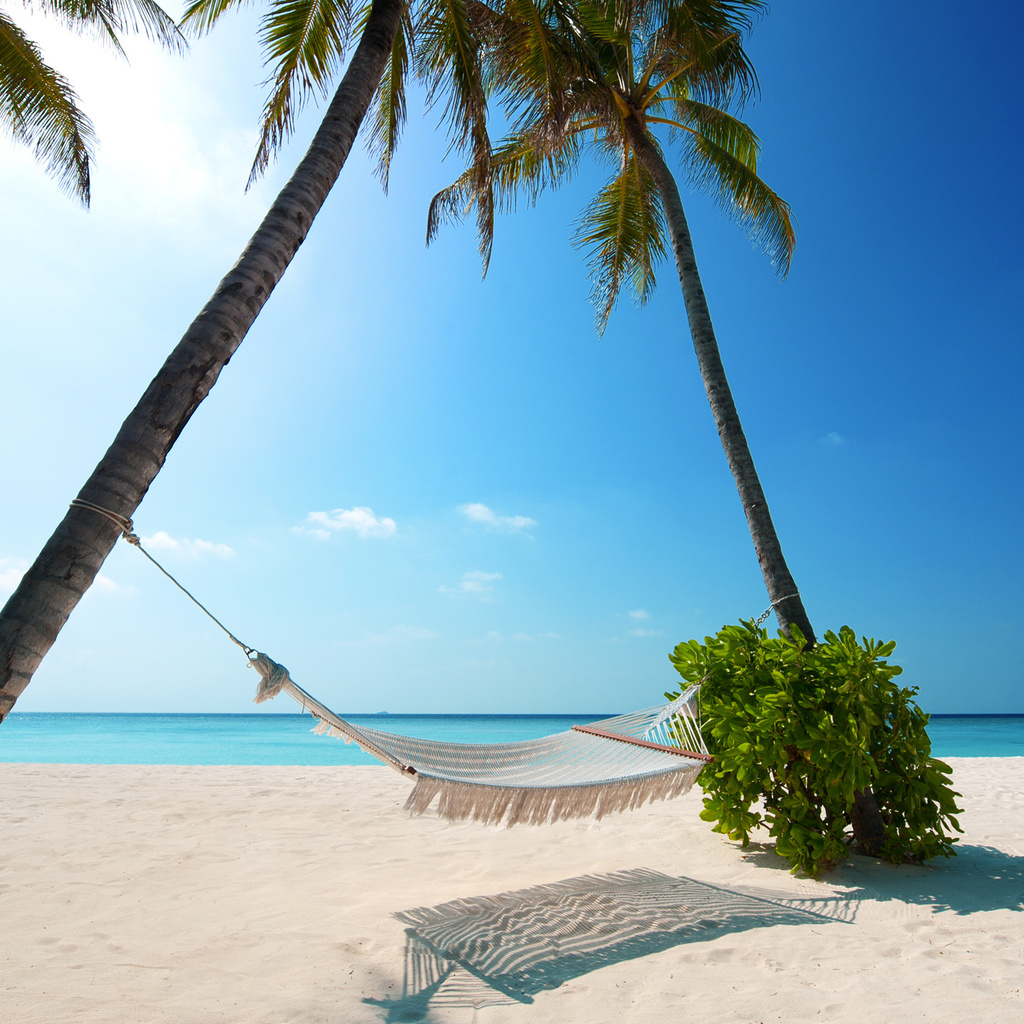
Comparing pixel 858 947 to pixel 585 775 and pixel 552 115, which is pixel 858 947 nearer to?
pixel 585 775

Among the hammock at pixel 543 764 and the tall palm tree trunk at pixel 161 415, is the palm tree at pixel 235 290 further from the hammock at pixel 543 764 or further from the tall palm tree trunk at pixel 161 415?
the hammock at pixel 543 764

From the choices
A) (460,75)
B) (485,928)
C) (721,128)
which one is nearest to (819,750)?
(485,928)

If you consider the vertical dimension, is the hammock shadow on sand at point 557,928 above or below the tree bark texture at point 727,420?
below

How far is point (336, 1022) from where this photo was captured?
1.43 metres

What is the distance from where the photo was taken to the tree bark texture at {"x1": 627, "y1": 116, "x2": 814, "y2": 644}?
3.01 m

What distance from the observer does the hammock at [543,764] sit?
6.68 feet

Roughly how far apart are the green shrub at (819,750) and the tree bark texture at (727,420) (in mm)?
361

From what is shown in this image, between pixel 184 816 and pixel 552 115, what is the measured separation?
4.24m

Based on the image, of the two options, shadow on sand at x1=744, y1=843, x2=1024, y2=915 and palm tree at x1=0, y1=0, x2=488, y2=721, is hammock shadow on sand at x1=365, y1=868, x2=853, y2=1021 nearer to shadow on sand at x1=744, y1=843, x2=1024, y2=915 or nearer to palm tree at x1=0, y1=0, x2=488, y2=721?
shadow on sand at x1=744, y1=843, x2=1024, y2=915

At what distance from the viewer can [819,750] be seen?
2346mm

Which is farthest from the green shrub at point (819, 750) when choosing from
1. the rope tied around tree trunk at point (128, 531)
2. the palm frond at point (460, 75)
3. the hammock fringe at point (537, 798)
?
the palm frond at point (460, 75)

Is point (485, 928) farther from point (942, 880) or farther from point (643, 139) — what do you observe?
point (643, 139)

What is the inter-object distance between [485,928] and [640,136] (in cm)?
441

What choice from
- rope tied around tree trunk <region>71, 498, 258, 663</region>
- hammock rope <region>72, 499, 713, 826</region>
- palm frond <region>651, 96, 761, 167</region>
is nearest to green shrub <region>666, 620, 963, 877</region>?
hammock rope <region>72, 499, 713, 826</region>
